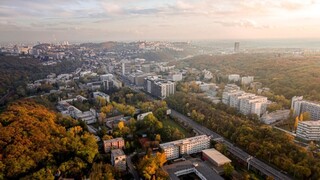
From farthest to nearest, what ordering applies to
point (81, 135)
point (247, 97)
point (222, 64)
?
point (222, 64)
point (247, 97)
point (81, 135)

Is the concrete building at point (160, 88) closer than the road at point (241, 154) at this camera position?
No

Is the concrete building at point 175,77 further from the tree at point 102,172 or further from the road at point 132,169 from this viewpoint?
the tree at point 102,172

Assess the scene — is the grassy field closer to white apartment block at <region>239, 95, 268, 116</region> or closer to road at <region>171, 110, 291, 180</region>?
road at <region>171, 110, 291, 180</region>

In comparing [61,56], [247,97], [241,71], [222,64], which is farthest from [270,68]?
[61,56]

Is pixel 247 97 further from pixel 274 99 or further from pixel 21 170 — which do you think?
pixel 21 170

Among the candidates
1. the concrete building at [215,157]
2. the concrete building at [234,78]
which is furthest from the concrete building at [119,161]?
the concrete building at [234,78]

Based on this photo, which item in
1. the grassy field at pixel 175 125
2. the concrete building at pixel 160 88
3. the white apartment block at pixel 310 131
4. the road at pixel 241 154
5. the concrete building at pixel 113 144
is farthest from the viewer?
the concrete building at pixel 160 88
